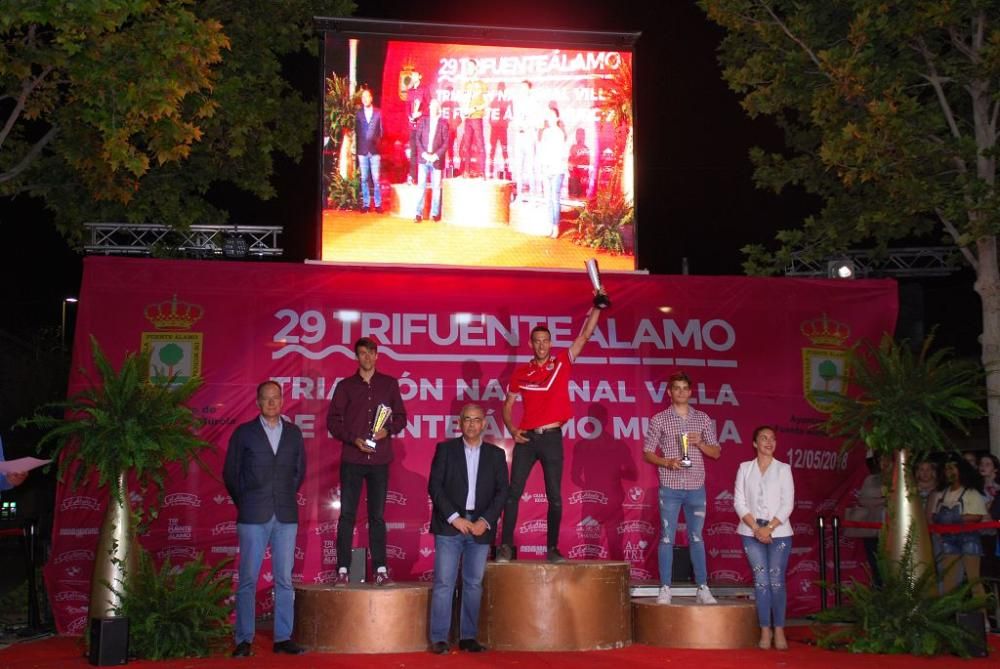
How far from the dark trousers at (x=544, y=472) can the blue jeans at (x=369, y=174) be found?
381 centimetres

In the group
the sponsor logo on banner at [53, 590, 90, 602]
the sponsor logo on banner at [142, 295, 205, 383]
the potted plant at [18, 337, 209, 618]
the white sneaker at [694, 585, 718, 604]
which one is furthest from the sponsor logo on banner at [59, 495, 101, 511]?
the white sneaker at [694, 585, 718, 604]

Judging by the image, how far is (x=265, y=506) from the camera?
27.4 feet

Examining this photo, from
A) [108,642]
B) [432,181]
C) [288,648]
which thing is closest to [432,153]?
[432,181]

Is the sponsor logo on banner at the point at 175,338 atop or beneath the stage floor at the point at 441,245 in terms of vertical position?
beneath

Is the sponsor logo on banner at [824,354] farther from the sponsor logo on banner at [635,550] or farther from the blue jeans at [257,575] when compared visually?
the blue jeans at [257,575]

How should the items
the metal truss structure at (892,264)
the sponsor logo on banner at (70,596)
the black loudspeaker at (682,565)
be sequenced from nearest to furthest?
the black loudspeaker at (682,565) → the sponsor logo on banner at (70,596) → the metal truss structure at (892,264)

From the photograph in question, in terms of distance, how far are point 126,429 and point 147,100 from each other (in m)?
3.09

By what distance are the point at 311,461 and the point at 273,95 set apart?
5484 mm

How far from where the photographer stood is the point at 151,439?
8453mm

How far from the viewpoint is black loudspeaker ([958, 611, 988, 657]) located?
8.30 metres

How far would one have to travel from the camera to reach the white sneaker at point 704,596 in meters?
8.75

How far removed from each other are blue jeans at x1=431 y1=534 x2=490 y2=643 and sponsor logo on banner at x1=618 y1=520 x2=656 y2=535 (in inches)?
106

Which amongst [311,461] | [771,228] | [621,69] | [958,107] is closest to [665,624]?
[311,461]

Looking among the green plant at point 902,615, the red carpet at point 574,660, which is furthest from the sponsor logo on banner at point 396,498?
the green plant at point 902,615
